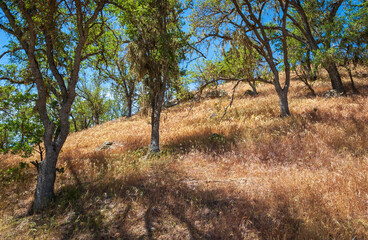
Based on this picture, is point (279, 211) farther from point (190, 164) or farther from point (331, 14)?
point (331, 14)

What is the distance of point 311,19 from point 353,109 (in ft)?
32.3

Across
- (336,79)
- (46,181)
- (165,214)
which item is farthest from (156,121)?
(336,79)

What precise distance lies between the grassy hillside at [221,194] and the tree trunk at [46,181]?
278 millimetres

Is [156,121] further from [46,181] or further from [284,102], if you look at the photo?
[284,102]

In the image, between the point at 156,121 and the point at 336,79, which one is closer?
the point at 156,121

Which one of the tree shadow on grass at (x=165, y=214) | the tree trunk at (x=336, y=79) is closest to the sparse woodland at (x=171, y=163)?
the tree shadow on grass at (x=165, y=214)

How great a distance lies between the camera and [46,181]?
471cm

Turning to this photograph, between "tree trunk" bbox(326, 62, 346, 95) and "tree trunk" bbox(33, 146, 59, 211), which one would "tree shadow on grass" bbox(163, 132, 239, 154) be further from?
"tree trunk" bbox(326, 62, 346, 95)

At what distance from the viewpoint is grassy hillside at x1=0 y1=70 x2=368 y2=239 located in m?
3.27

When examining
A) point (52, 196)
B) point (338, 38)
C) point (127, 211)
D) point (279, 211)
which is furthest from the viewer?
point (338, 38)

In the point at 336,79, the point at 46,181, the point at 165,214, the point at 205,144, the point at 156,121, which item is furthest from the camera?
the point at 336,79

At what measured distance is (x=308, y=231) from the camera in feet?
9.60

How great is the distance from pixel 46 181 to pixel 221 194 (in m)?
4.53

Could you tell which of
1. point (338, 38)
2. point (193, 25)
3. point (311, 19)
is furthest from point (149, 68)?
point (311, 19)
